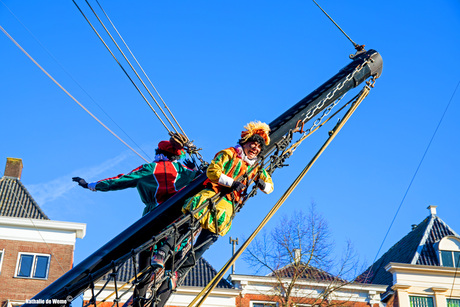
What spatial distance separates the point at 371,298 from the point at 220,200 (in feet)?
40.6

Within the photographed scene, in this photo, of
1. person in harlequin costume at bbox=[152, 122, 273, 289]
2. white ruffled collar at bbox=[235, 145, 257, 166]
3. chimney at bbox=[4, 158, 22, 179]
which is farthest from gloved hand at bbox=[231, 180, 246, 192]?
chimney at bbox=[4, 158, 22, 179]

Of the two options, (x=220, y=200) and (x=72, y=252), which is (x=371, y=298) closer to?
(x=72, y=252)

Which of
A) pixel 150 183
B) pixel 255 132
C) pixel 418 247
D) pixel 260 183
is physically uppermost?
pixel 418 247

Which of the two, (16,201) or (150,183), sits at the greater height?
(16,201)

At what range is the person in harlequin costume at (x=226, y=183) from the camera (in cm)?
638

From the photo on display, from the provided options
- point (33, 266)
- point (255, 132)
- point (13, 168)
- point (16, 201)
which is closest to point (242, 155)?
point (255, 132)

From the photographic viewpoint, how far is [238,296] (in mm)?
17328

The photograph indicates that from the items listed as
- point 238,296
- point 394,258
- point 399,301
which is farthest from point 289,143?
point 394,258

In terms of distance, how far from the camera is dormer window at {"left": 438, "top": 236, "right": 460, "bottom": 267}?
18.7 m

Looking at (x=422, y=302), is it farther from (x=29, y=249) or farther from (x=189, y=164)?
(x=189, y=164)

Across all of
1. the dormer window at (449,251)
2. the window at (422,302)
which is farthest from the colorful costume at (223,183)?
the dormer window at (449,251)

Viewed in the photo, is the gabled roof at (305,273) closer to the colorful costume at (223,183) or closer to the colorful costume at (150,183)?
the colorful costume at (150,183)

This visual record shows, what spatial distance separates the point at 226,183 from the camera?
645cm

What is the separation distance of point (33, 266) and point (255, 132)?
11350 mm
